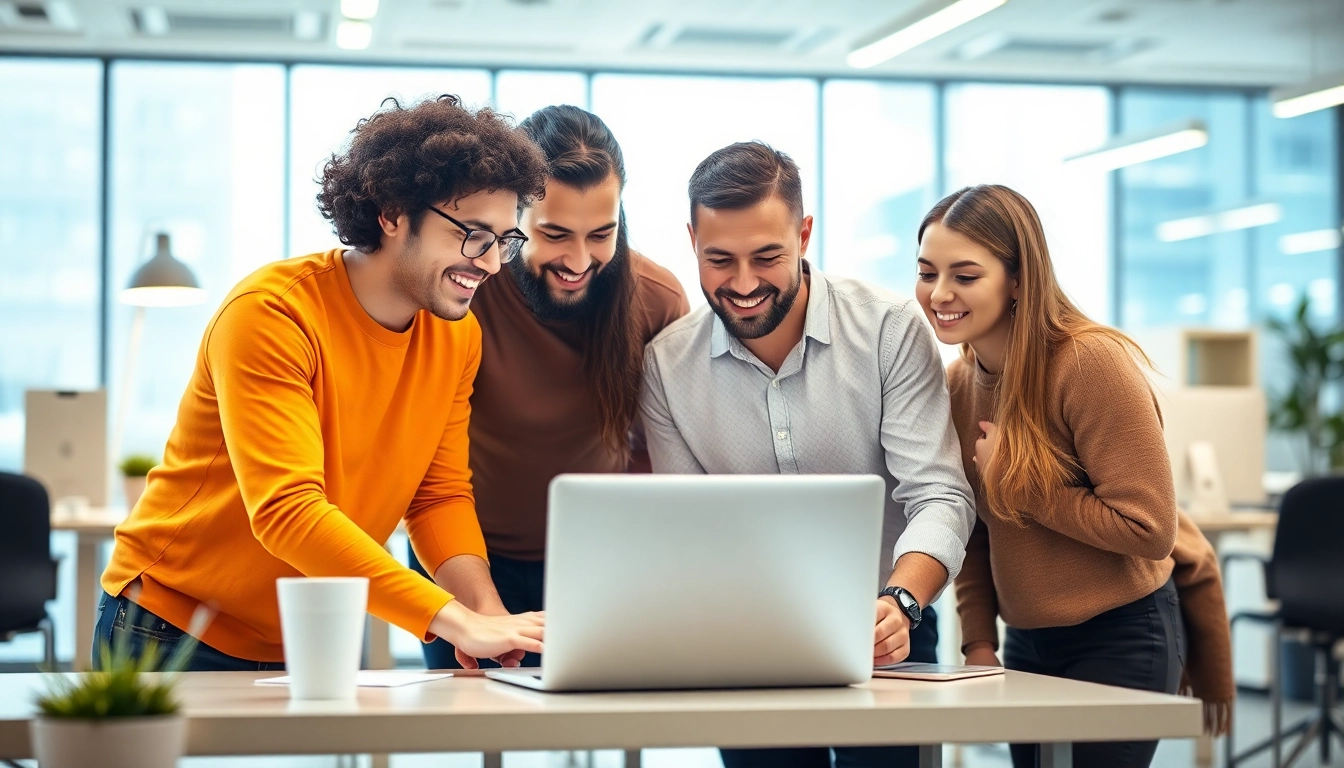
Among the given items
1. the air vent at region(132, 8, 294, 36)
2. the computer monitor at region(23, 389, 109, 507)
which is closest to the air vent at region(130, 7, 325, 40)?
the air vent at region(132, 8, 294, 36)

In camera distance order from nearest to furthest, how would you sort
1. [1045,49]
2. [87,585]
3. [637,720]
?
1. [637,720]
2. [87,585]
3. [1045,49]

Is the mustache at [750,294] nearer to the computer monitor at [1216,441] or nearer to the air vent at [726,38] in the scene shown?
the computer monitor at [1216,441]

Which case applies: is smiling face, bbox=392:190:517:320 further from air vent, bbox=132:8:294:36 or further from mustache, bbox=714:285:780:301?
air vent, bbox=132:8:294:36

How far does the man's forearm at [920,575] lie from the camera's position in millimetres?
1666

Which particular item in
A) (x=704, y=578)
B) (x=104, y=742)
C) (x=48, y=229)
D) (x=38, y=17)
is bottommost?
(x=104, y=742)

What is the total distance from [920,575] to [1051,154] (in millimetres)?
6824

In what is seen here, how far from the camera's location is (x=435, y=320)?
1803mm

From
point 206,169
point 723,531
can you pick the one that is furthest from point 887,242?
point 723,531

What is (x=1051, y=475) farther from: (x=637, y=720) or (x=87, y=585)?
(x=87, y=585)

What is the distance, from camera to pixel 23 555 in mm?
3844

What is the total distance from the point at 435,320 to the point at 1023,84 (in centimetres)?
687

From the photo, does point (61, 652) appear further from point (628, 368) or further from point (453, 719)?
point (453, 719)

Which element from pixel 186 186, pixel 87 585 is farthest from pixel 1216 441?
pixel 186 186

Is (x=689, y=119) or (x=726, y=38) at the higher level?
(x=726, y=38)
